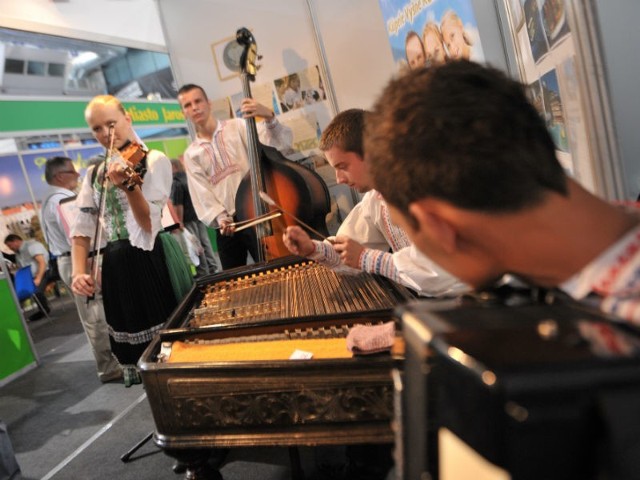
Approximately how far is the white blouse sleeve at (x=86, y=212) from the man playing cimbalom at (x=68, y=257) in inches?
46.1

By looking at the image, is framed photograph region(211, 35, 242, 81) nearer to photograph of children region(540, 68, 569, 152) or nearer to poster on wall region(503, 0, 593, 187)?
poster on wall region(503, 0, 593, 187)

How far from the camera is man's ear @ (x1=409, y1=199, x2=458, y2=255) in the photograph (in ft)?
2.26

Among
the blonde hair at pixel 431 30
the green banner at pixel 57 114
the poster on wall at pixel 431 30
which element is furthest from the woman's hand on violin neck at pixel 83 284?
the green banner at pixel 57 114

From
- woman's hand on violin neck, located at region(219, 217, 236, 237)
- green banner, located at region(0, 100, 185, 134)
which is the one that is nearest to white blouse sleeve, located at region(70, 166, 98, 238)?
woman's hand on violin neck, located at region(219, 217, 236, 237)

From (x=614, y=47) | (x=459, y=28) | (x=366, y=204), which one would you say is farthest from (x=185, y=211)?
(x=614, y=47)

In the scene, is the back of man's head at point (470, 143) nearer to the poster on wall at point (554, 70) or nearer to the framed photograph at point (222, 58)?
the poster on wall at point (554, 70)

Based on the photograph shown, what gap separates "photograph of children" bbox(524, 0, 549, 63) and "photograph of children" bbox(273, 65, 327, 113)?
1902 mm

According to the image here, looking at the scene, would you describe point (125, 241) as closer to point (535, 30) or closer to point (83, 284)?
point (83, 284)

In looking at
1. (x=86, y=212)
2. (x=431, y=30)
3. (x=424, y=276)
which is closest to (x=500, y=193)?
(x=424, y=276)

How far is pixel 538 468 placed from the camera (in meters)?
0.47

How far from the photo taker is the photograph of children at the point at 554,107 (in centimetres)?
126

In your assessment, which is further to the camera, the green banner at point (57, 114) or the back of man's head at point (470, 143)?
the green banner at point (57, 114)

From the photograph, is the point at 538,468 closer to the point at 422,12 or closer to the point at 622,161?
the point at 622,161

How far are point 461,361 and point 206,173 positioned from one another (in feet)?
9.71
